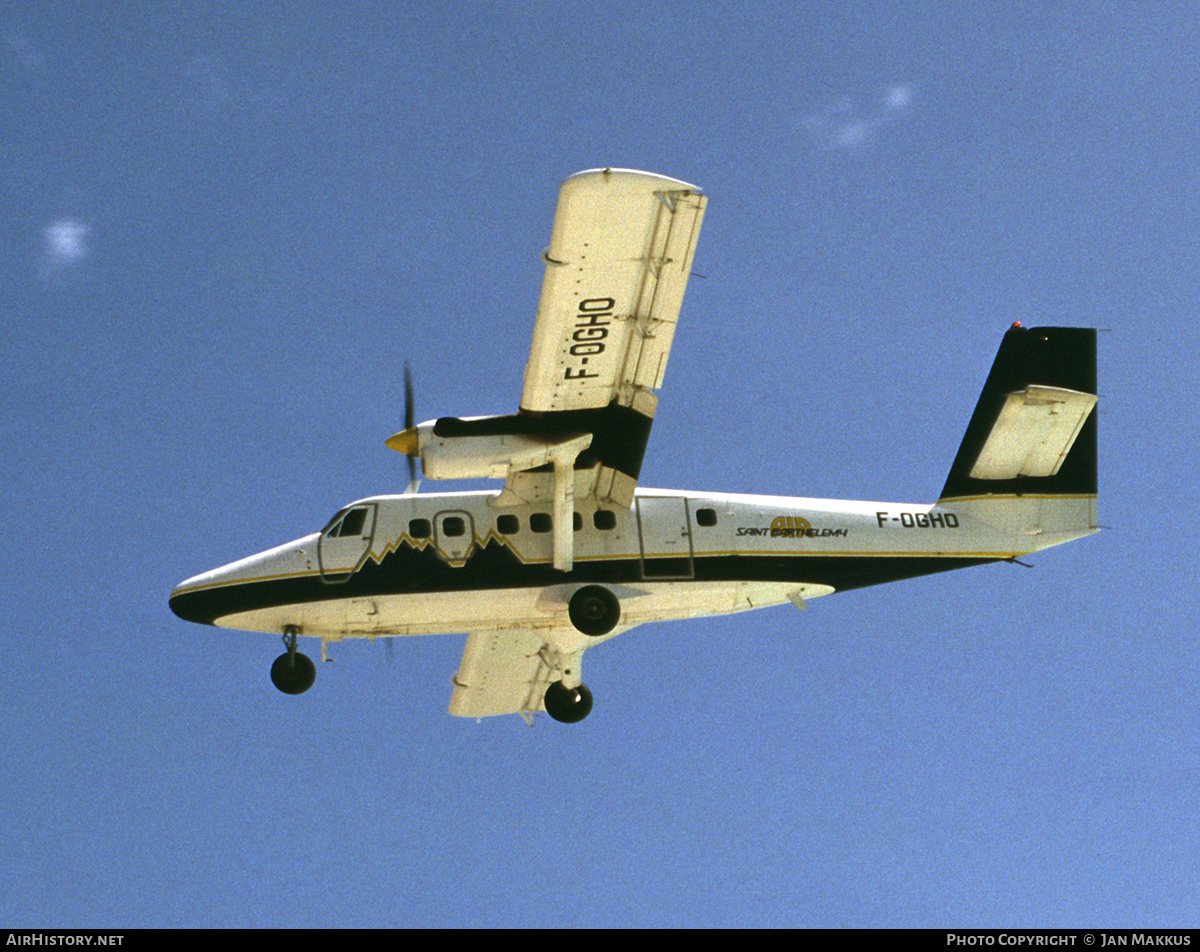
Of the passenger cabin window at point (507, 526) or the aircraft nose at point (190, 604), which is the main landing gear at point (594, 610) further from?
the aircraft nose at point (190, 604)

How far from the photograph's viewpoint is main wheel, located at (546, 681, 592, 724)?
2236cm

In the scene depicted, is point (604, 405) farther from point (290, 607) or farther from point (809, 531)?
point (290, 607)

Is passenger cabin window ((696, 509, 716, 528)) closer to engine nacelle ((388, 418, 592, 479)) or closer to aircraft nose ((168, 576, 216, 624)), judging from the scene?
engine nacelle ((388, 418, 592, 479))

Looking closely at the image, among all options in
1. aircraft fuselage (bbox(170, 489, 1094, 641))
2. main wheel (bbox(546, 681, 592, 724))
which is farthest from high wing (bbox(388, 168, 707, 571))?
main wheel (bbox(546, 681, 592, 724))

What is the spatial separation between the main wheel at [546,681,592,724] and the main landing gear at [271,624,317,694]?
3.72 metres

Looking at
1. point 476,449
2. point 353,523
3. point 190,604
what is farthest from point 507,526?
point 190,604

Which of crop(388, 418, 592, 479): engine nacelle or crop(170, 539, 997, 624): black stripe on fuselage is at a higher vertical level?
crop(388, 418, 592, 479): engine nacelle

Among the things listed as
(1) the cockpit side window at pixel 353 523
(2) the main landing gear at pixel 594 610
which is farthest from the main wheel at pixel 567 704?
(1) the cockpit side window at pixel 353 523

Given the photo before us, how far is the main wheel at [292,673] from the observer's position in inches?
790

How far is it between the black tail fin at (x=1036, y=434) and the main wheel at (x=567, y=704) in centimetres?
588

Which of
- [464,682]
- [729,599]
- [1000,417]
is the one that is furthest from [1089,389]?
[464,682]

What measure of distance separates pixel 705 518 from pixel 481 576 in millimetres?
3030
